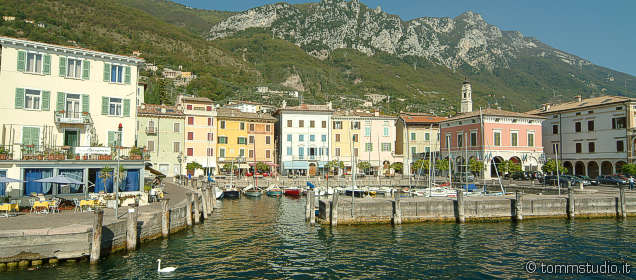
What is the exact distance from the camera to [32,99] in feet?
89.0

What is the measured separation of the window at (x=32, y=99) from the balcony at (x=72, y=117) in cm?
140

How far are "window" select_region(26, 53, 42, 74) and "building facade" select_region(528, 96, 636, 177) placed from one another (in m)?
57.7

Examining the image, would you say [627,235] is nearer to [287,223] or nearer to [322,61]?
[287,223]

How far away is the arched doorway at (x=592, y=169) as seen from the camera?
2200 inches

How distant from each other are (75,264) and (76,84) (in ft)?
57.7

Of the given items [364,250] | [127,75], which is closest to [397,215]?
[364,250]

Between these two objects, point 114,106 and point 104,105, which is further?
point 114,106

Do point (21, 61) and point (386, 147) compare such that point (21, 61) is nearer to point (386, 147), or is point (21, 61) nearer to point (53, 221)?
point (53, 221)

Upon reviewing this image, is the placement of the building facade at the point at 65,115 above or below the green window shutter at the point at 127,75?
below

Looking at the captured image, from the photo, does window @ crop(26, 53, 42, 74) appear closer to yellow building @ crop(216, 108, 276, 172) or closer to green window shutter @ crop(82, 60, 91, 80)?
green window shutter @ crop(82, 60, 91, 80)

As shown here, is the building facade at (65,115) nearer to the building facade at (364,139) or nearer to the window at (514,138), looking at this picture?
the building facade at (364,139)

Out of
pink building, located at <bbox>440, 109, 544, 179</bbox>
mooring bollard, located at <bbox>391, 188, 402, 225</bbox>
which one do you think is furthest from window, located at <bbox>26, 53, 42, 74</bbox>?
pink building, located at <bbox>440, 109, 544, 179</bbox>

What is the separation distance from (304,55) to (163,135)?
11581 cm

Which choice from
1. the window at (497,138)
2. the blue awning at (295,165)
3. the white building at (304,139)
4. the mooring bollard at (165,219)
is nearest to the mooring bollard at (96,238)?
the mooring bollard at (165,219)
